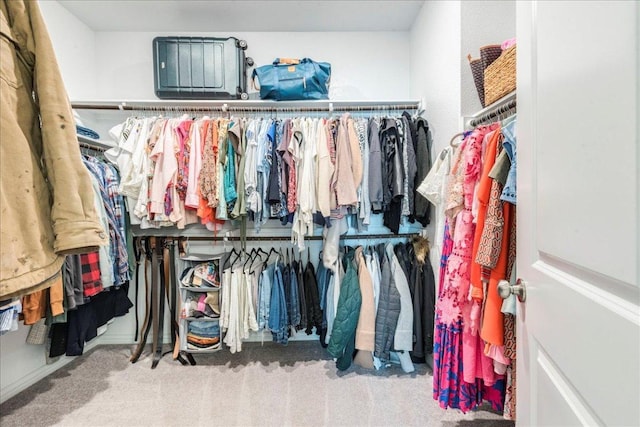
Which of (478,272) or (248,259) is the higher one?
(478,272)

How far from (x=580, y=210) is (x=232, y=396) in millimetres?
1902

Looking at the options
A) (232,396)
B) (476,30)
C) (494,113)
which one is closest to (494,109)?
(494,113)

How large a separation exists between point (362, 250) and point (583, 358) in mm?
1503

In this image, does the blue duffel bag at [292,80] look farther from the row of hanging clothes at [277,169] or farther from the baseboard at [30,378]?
the baseboard at [30,378]

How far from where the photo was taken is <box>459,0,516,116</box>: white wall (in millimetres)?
1550

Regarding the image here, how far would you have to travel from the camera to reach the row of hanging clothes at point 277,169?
185 cm

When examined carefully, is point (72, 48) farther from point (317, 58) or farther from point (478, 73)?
point (478, 73)

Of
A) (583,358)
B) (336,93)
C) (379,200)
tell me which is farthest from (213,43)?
(583,358)

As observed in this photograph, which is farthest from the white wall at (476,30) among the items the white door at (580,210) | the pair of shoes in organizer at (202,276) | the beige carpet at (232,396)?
Answer: the pair of shoes in organizer at (202,276)

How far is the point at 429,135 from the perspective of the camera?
6.34ft

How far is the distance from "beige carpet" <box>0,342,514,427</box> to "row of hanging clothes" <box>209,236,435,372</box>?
17 cm

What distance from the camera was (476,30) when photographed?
1.55m

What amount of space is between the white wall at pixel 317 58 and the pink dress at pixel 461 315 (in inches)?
55.1

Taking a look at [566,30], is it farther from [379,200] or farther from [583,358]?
[379,200]
